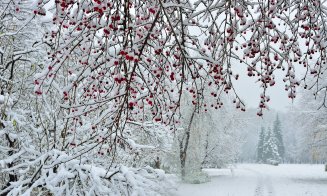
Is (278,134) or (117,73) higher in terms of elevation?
(117,73)

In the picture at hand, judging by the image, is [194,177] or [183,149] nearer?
[194,177]

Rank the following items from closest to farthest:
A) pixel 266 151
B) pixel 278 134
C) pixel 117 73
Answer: pixel 117 73
pixel 266 151
pixel 278 134

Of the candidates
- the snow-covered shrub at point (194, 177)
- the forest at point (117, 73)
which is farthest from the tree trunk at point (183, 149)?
the forest at point (117, 73)

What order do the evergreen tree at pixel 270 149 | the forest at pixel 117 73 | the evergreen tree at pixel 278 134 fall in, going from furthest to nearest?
the evergreen tree at pixel 278 134
the evergreen tree at pixel 270 149
the forest at pixel 117 73

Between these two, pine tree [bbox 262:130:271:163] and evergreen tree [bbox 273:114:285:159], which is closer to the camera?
pine tree [bbox 262:130:271:163]

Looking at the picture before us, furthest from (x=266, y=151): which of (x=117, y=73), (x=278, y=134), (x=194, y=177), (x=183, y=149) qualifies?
(x=117, y=73)

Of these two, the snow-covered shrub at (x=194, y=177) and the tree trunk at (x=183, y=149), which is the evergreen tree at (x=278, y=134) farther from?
the tree trunk at (x=183, y=149)

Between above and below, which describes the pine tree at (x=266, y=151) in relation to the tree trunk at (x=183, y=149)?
below

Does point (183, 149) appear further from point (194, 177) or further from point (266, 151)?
→ point (266, 151)

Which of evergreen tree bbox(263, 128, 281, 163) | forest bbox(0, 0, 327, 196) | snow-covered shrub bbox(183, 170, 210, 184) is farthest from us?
evergreen tree bbox(263, 128, 281, 163)

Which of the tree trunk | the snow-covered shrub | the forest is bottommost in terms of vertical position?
the snow-covered shrub

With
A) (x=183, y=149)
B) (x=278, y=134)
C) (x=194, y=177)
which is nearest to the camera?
(x=194, y=177)

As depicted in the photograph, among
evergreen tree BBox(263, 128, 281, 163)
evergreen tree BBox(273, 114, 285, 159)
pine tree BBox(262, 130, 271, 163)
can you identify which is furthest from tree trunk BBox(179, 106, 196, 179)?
evergreen tree BBox(273, 114, 285, 159)

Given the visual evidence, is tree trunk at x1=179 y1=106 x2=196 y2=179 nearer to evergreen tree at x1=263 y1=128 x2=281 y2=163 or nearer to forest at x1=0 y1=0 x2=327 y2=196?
forest at x1=0 y1=0 x2=327 y2=196
